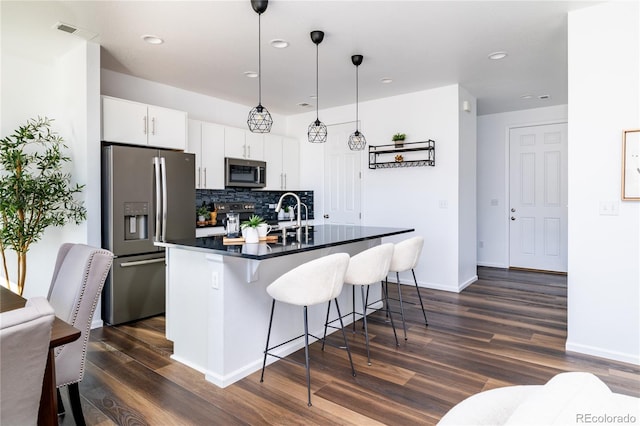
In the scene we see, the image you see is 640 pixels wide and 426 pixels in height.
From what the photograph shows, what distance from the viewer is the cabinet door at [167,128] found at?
400 cm

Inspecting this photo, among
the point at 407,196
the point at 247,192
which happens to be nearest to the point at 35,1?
the point at 247,192

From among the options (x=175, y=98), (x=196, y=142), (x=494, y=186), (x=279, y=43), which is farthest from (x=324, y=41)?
(x=494, y=186)

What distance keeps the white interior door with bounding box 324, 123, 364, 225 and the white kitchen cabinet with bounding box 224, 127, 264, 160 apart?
1.12m

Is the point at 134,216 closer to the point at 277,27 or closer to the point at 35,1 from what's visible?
the point at 35,1

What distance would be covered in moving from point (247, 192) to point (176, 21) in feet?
9.65

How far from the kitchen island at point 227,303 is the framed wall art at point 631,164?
76.6 inches

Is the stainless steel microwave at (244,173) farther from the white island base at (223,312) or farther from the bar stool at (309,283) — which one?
the bar stool at (309,283)

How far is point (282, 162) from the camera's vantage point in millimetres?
5996

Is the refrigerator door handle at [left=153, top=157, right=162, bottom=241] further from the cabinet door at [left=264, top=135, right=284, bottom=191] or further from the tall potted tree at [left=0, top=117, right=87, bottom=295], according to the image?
the cabinet door at [left=264, top=135, right=284, bottom=191]

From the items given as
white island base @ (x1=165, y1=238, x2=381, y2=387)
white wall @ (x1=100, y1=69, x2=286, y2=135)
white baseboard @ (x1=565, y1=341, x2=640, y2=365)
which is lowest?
white baseboard @ (x1=565, y1=341, x2=640, y2=365)

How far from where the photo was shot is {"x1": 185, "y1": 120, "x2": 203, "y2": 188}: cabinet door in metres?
4.63

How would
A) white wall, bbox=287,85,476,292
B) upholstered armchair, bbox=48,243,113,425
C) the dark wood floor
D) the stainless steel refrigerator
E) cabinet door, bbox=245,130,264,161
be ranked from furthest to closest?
cabinet door, bbox=245,130,264,161, white wall, bbox=287,85,476,292, the stainless steel refrigerator, the dark wood floor, upholstered armchair, bbox=48,243,113,425

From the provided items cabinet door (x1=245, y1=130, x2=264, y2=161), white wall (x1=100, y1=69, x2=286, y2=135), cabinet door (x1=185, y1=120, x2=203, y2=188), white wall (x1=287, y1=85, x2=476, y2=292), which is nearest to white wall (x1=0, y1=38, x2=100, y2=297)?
white wall (x1=100, y1=69, x2=286, y2=135)

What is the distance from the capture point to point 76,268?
1.85m
